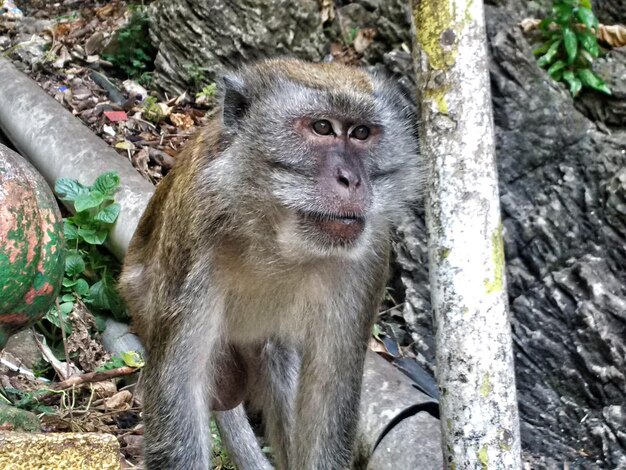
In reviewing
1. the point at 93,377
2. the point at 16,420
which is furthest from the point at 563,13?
the point at 16,420

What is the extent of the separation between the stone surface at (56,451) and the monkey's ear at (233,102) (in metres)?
1.36

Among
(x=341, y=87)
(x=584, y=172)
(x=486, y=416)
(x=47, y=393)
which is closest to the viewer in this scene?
(x=486, y=416)

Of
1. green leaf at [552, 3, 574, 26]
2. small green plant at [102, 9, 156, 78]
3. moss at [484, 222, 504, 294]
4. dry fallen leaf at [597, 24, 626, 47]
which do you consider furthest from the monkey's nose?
small green plant at [102, 9, 156, 78]

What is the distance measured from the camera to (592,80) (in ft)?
20.8

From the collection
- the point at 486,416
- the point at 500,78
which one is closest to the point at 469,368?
the point at 486,416

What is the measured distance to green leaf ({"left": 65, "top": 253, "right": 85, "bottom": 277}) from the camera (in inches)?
230

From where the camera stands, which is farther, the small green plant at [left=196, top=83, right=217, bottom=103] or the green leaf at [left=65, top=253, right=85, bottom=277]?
the small green plant at [left=196, top=83, right=217, bottom=103]

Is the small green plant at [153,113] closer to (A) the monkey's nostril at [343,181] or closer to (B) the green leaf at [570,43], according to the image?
(B) the green leaf at [570,43]

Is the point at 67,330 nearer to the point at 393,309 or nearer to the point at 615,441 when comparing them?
the point at 393,309

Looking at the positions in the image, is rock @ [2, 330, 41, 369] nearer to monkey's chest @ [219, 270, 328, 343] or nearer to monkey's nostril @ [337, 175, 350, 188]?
monkey's chest @ [219, 270, 328, 343]

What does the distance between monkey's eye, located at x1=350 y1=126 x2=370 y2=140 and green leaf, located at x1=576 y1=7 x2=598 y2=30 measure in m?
3.30

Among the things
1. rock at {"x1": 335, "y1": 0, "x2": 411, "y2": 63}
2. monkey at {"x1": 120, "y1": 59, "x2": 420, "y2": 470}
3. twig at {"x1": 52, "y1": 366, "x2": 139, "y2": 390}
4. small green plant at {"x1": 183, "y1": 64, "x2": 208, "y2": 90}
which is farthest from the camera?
small green plant at {"x1": 183, "y1": 64, "x2": 208, "y2": 90}

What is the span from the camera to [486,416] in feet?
10.8

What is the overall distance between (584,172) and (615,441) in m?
1.81
